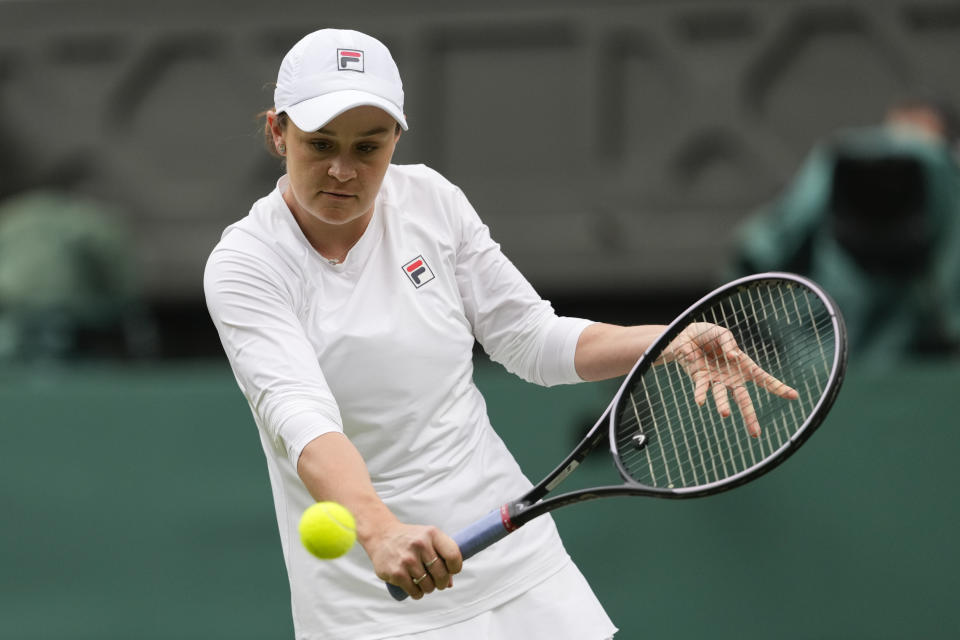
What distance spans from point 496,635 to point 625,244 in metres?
3.69

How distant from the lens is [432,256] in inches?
98.4

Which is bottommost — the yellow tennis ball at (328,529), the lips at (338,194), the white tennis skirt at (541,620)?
the white tennis skirt at (541,620)

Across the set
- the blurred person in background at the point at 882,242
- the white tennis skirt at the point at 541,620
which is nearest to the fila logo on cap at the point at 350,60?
the white tennis skirt at the point at 541,620

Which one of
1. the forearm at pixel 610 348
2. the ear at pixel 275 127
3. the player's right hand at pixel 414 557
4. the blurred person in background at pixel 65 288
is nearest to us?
the player's right hand at pixel 414 557

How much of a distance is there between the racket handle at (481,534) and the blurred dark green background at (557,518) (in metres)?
1.95

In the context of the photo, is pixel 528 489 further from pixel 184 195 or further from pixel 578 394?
pixel 184 195

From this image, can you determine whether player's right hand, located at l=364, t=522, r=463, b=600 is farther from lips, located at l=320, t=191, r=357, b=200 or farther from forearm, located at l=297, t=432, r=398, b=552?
lips, located at l=320, t=191, r=357, b=200

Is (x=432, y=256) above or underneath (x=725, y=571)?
above

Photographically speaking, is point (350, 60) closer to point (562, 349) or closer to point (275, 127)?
point (275, 127)

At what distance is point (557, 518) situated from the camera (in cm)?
430

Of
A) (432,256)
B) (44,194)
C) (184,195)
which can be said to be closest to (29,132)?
(44,194)

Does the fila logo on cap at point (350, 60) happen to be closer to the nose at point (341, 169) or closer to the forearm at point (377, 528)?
the nose at point (341, 169)

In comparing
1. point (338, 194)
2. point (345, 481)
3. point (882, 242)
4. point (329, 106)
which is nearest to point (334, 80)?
point (329, 106)

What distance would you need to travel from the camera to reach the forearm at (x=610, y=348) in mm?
2525
